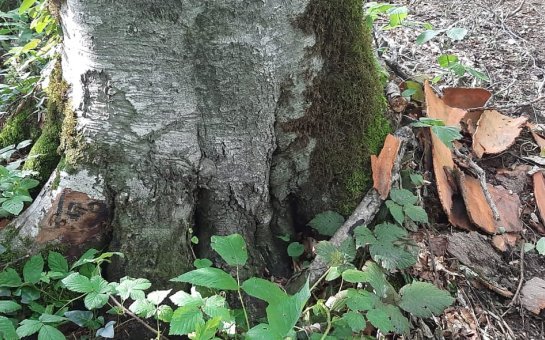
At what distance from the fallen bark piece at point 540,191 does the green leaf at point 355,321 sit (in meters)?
1.48

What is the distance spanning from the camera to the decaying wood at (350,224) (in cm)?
195

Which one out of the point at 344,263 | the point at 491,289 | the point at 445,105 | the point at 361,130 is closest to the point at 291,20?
the point at 361,130

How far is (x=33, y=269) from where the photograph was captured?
1741mm

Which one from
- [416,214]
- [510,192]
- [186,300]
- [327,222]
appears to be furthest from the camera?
[510,192]

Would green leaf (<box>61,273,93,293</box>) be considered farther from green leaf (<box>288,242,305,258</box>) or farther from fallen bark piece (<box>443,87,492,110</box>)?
fallen bark piece (<box>443,87,492,110</box>)

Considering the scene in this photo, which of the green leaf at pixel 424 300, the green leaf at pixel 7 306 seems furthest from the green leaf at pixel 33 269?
the green leaf at pixel 424 300

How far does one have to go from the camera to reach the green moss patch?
1.98 metres

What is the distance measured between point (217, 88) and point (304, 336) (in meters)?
0.94

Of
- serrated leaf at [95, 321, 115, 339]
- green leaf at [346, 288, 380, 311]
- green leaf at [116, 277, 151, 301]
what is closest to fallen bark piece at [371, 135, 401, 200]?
green leaf at [346, 288, 380, 311]

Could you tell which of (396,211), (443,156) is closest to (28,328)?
(396,211)

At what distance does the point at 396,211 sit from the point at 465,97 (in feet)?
3.91

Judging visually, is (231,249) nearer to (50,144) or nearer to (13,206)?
(13,206)

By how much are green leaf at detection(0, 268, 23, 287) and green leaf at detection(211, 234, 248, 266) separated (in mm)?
709

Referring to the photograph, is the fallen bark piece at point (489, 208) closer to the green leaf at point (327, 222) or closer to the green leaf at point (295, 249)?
the green leaf at point (327, 222)
